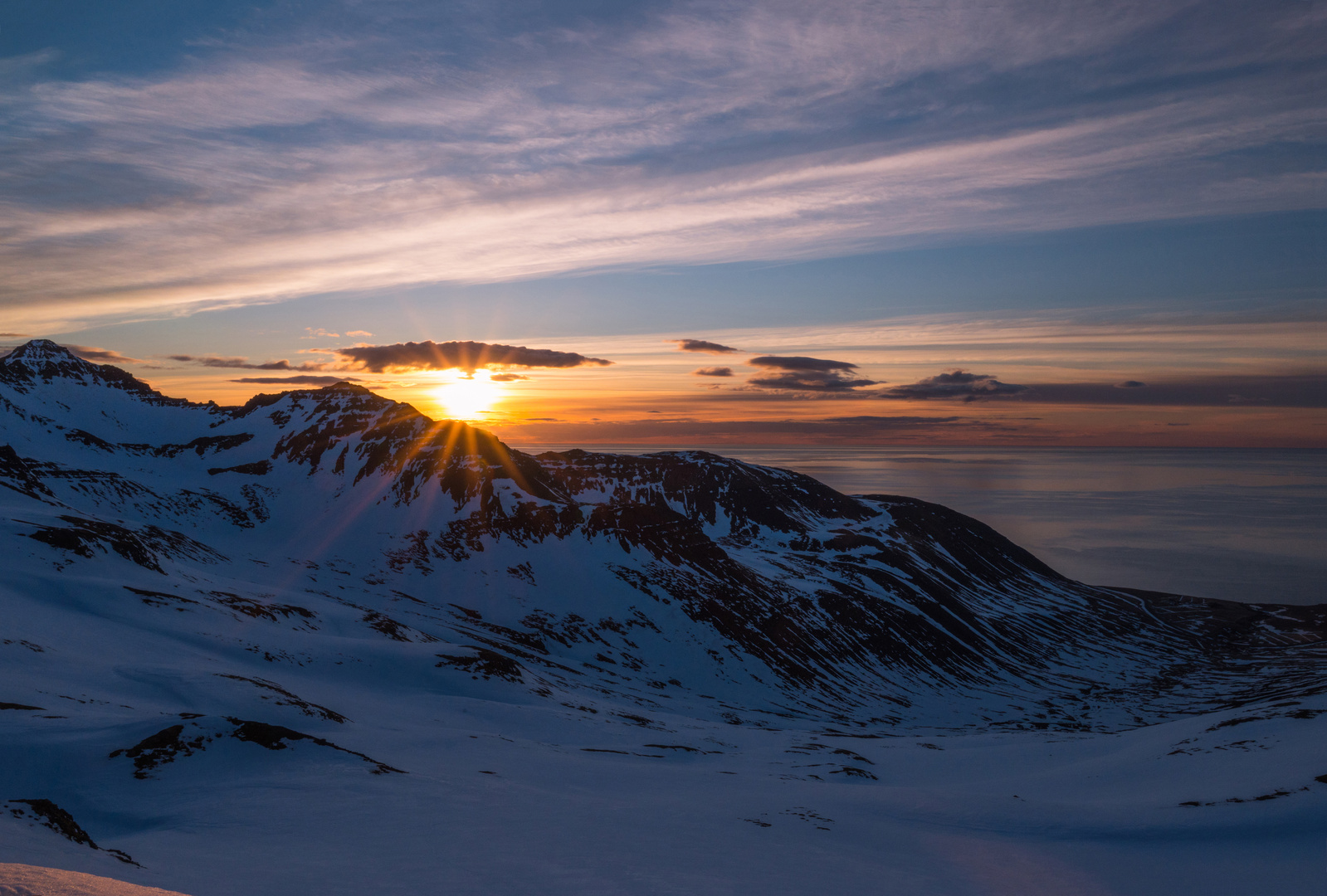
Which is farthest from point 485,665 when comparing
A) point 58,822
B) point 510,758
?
point 58,822

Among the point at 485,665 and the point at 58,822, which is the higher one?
the point at 58,822

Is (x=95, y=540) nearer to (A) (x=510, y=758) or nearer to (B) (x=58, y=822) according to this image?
(A) (x=510, y=758)

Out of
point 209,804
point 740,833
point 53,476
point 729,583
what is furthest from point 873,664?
point 53,476

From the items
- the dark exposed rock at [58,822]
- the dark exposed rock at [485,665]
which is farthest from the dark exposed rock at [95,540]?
the dark exposed rock at [58,822]

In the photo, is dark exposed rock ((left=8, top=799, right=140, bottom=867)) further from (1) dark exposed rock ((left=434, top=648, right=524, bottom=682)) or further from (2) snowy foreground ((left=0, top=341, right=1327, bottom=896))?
(1) dark exposed rock ((left=434, top=648, right=524, bottom=682))

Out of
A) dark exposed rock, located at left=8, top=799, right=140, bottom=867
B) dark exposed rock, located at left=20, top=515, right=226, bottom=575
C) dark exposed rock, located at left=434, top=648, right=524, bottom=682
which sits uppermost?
dark exposed rock, located at left=8, top=799, right=140, bottom=867

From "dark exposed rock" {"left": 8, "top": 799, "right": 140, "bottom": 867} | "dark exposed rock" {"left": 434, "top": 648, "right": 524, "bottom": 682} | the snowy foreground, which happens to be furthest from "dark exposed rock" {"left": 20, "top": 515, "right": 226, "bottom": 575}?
"dark exposed rock" {"left": 8, "top": 799, "right": 140, "bottom": 867}

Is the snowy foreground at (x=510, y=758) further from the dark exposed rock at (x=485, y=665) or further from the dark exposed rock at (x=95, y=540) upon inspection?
the dark exposed rock at (x=95, y=540)

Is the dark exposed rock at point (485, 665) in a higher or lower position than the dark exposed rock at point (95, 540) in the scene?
lower

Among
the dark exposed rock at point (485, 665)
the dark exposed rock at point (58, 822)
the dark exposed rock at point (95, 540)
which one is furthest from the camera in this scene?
the dark exposed rock at point (95, 540)

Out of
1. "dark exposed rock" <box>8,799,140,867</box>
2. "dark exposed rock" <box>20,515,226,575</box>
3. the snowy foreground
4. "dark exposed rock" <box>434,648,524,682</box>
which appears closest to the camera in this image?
"dark exposed rock" <box>8,799,140,867</box>

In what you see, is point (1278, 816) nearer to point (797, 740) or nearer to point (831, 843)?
point (831, 843)

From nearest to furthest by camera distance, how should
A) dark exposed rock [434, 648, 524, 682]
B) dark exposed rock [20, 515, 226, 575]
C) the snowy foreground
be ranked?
the snowy foreground, dark exposed rock [434, 648, 524, 682], dark exposed rock [20, 515, 226, 575]

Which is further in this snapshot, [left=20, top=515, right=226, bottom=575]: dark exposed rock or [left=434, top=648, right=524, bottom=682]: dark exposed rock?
[left=20, top=515, right=226, bottom=575]: dark exposed rock
